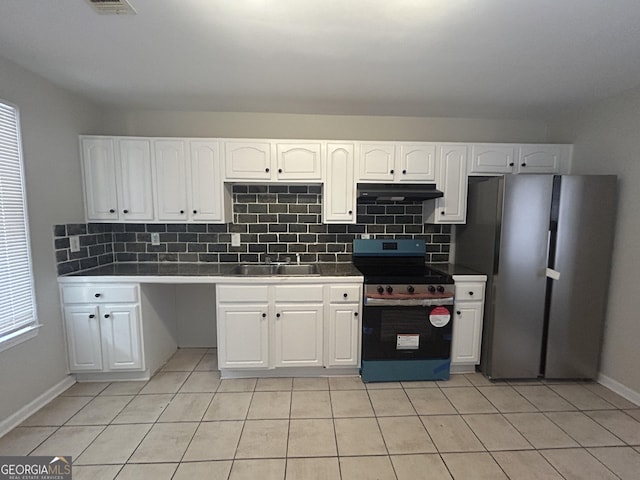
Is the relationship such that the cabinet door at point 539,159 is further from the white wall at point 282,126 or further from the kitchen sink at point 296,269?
the kitchen sink at point 296,269

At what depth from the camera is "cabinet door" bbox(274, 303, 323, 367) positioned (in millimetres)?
2457

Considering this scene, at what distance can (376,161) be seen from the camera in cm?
264

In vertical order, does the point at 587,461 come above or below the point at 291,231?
below

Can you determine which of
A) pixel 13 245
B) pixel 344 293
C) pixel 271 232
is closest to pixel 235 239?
pixel 271 232

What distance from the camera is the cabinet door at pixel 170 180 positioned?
8.44 ft

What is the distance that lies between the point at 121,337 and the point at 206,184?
1469 mm

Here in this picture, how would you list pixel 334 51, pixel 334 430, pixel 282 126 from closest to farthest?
pixel 334 51 → pixel 334 430 → pixel 282 126

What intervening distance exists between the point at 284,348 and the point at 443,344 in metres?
1.37

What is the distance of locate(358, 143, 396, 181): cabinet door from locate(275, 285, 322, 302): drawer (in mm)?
1102

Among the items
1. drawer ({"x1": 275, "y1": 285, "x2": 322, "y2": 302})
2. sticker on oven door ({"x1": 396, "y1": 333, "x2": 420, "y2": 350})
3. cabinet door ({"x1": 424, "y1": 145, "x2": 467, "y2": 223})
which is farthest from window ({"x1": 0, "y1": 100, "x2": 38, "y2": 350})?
cabinet door ({"x1": 424, "y1": 145, "x2": 467, "y2": 223})

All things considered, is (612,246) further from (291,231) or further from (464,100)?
(291,231)

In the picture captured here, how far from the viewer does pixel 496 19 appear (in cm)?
146

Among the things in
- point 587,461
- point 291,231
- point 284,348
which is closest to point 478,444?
point 587,461

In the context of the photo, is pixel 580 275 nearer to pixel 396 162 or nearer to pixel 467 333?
pixel 467 333
